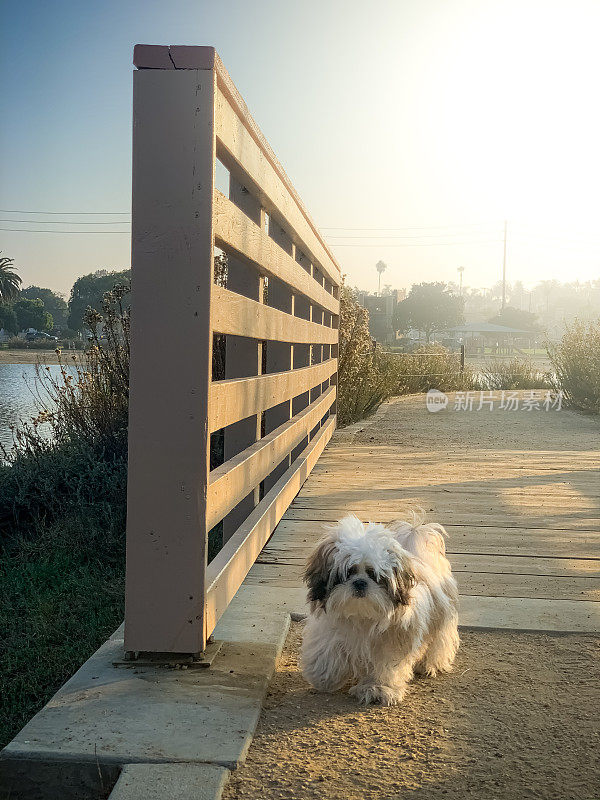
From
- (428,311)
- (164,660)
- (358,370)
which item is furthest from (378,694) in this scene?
(428,311)

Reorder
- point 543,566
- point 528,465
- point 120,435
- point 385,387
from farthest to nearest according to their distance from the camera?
1. point 385,387
2. point 528,465
3. point 120,435
4. point 543,566

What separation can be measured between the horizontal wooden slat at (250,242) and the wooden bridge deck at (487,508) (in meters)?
1.53

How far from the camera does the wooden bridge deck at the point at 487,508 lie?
415 cm

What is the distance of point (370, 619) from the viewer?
2916 millimetres

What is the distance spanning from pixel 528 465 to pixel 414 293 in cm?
11912

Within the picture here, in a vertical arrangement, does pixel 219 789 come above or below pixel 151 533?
below

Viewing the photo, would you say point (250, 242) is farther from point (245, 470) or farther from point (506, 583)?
point (506, 583)

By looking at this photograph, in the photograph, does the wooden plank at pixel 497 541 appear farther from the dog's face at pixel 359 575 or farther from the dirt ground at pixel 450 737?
the dog's face at pixel 359 575

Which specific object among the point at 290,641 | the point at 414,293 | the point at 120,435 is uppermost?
the point at 414,293

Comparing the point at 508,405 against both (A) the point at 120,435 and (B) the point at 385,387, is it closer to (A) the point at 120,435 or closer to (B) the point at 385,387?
(B) the point at 385,387

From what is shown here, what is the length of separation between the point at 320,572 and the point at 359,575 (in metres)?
0.16

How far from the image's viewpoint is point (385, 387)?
16.9 m

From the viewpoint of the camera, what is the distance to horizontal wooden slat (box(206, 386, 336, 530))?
3036 mm

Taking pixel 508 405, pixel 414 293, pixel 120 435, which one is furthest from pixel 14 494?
pixel 414 293
